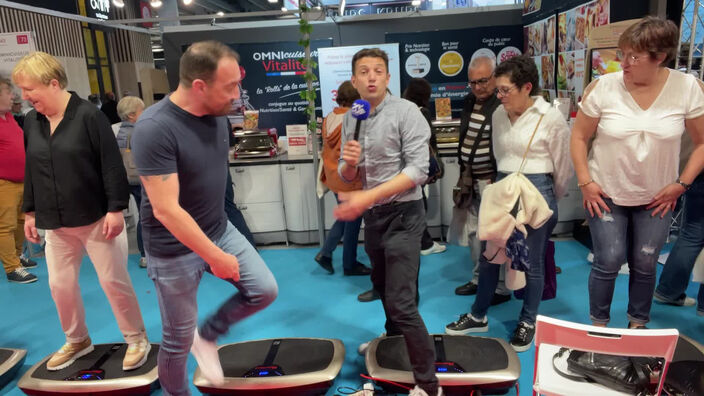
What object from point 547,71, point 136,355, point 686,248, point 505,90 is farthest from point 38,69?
point 547,71

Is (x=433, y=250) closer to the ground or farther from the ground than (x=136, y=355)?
closer to the ground

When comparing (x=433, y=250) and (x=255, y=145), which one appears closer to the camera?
(x=433, y=250)

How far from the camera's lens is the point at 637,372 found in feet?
5.31

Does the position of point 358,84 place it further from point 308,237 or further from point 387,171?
point 308,237

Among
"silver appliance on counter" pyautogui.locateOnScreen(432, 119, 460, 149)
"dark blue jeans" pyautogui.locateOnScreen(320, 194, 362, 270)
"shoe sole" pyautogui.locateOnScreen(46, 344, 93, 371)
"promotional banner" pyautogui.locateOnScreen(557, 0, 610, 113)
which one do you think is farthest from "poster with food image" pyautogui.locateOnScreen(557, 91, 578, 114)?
"shoe sole" pyautogui.locateOnScreen(46, 344, 93, 371)

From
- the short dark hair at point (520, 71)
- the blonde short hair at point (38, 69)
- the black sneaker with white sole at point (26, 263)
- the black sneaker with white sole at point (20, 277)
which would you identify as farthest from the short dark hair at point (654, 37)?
the black sneaker with white sole at point (26, 263)

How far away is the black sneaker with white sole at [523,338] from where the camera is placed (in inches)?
102

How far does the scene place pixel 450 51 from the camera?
7.27 metres

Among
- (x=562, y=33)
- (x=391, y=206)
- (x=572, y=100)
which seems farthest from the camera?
(x=562, y=33)

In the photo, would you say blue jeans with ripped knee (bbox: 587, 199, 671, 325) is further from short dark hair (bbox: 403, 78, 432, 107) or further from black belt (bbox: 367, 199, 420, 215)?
short dark hair (bbox: 403, 78, 432, 107)

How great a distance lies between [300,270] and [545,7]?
4.32 m

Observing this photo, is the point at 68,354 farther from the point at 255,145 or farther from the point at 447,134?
the point at 447,134

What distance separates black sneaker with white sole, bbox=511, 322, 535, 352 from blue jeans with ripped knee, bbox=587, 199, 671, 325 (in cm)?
34

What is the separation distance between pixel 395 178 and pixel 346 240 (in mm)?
1790
